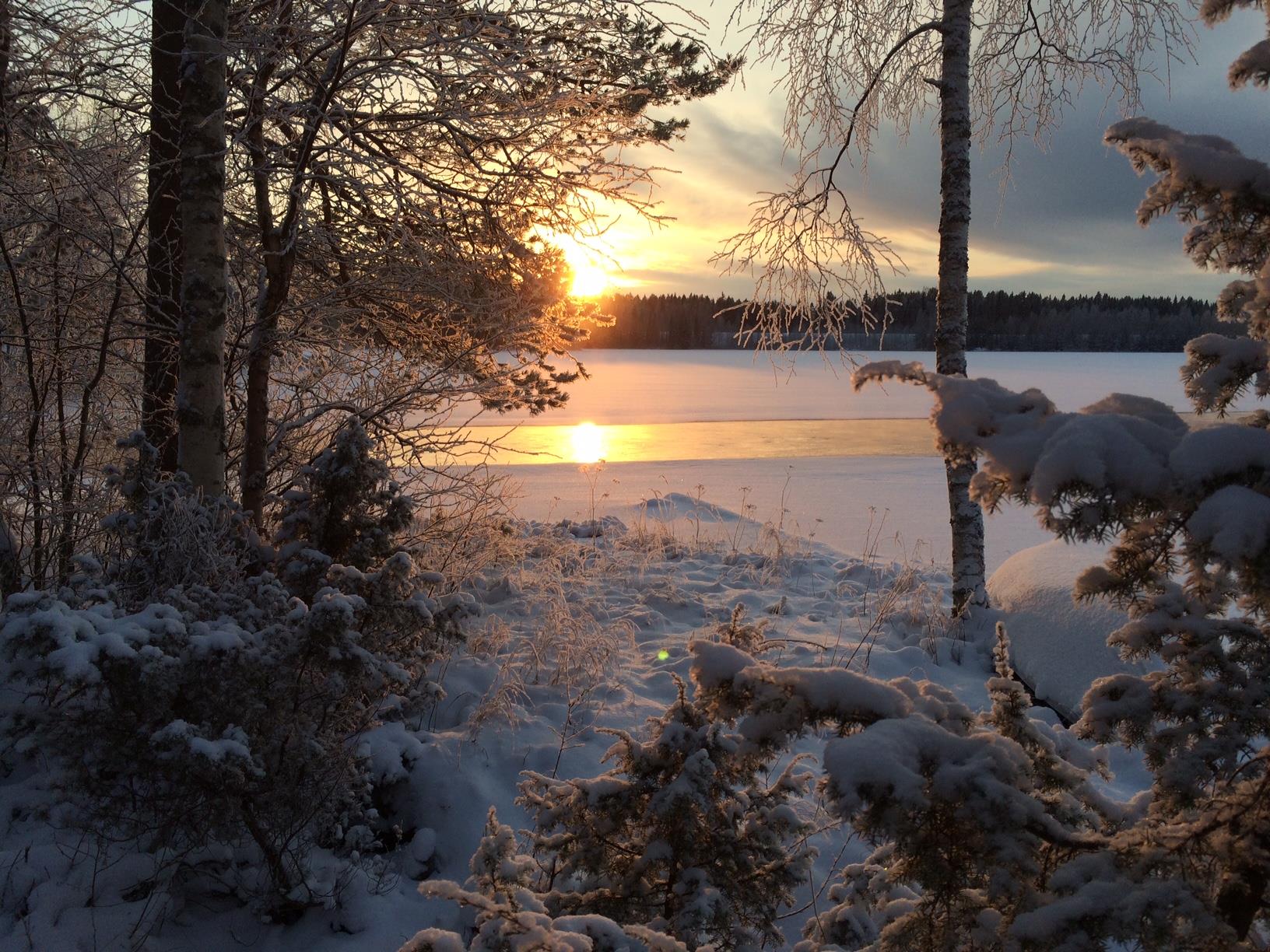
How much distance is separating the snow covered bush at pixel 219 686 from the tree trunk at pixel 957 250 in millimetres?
4577

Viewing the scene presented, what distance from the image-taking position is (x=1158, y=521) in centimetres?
138

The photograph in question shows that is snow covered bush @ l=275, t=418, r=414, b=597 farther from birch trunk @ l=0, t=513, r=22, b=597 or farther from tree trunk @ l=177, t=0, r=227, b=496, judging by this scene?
birch trunk @ l=0, t=513, r=22, b=597

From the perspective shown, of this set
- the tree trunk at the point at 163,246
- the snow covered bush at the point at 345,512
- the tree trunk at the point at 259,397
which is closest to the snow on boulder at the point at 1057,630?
the snow covered bush at the point at 345,512

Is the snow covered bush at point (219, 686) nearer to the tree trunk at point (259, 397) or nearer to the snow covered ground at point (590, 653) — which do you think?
the snow covered ground at point (590, 653)

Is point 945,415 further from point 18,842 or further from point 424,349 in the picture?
point 424,349

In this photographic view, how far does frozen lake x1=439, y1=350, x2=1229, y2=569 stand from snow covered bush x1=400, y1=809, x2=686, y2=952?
135 centimetres

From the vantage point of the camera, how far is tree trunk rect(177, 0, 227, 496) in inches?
156

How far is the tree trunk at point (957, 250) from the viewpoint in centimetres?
620

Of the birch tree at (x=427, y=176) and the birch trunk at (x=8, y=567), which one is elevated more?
the birch tree at (x=427, y=176)

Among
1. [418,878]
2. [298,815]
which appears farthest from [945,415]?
[418,878]

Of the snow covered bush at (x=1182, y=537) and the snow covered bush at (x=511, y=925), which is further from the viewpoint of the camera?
the snow covered bush at (x=511, y=925)

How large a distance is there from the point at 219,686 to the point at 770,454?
630 inches

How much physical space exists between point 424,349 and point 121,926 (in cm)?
390

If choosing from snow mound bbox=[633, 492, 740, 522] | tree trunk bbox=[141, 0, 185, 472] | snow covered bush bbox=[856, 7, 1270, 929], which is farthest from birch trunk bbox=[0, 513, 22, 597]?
snow mound bbox=[633, 492, 740, 522]
